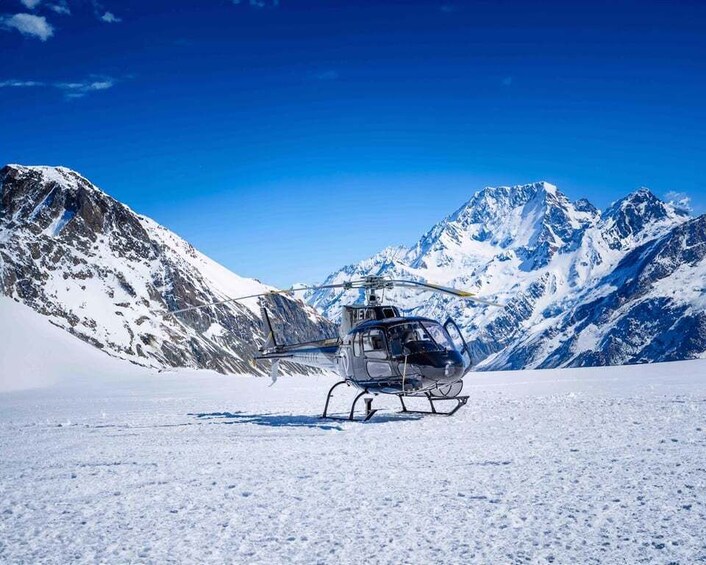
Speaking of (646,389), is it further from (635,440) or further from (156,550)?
(156,550)

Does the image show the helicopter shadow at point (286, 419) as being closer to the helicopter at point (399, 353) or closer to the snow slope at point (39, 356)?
the helicopter at point (399, 353)

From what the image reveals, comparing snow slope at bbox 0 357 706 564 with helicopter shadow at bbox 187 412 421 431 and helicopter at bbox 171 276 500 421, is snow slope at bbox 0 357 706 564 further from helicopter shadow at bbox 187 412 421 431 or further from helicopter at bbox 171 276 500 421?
helicopter at bbox 171 276 500 421

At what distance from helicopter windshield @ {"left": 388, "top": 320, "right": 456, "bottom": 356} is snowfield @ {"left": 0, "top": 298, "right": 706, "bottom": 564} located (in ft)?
6.41

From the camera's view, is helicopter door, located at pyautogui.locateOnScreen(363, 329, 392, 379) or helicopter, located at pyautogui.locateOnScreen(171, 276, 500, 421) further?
helicopter door, located at pyautogui.locateOnScreen(363, 329, 392, 379)

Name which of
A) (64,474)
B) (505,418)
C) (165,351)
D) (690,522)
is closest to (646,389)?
(505,418)

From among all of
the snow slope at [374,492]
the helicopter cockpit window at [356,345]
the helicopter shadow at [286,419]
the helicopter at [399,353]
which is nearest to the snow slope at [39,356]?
the helicopter shadow at [286,419]

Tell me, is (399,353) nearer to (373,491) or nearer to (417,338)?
(417,338)

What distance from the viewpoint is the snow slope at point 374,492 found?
641cm

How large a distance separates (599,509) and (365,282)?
12.1 metres

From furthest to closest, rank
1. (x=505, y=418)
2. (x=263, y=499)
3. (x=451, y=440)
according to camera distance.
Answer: (x=505, y=418), (x=451, y=440), (x=263, y=499)

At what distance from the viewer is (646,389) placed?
72.7 feet

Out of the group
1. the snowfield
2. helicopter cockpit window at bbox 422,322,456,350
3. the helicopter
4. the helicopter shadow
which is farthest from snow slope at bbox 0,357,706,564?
helicopter cockpit window at bbox 422,322,456,350

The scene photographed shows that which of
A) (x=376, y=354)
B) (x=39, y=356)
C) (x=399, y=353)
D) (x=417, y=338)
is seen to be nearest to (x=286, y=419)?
(x=376, y=354)

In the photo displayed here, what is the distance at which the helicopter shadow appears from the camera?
1697 centimetres
